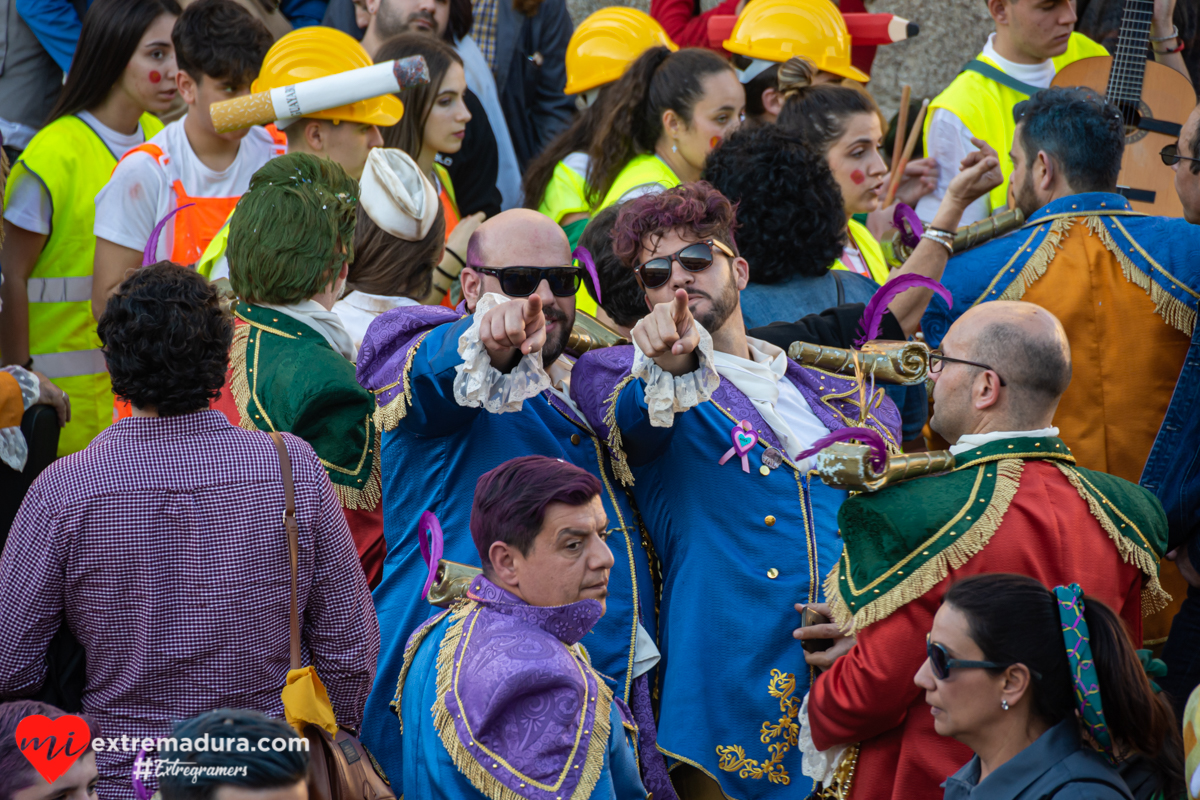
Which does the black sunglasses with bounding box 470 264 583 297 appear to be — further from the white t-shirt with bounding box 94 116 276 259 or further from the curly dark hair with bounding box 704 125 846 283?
the white t-shirt with bounding box 94 116 276 259

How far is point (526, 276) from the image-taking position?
10.0ft

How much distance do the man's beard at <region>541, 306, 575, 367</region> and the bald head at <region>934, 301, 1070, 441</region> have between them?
0.91 metres

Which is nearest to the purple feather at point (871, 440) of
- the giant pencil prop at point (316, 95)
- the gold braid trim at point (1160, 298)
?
the gold braid trim at point (1160, 298)

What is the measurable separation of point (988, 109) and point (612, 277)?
9.04 feet

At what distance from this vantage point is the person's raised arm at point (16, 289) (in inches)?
181

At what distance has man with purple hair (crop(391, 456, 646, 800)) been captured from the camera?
2432mm

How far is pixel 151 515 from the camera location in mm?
2596

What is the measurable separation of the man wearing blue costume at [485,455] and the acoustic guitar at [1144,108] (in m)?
2.98

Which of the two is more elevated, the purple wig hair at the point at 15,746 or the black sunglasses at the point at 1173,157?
the black sunglasses at the point at 1173,157

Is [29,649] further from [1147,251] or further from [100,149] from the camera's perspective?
[1147,251]

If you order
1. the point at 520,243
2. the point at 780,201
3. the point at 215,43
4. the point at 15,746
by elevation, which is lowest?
the point at 15,746

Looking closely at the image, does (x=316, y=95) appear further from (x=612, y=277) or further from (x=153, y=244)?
(x=612, y=277)

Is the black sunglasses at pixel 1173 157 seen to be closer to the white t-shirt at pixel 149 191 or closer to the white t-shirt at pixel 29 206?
the white t-shirt at pixel 149 191

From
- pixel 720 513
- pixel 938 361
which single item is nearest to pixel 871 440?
pixel 938 361
